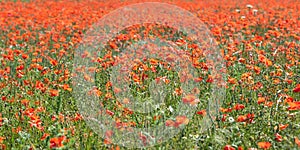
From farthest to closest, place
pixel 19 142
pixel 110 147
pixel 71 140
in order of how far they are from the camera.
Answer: pixel 19 142 < pixel 110 147 < pixel 71 140

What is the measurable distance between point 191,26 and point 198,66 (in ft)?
12.3

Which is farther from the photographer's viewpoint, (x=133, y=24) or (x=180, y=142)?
(x=133, y=24)

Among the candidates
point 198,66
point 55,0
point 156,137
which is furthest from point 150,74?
point 55,0

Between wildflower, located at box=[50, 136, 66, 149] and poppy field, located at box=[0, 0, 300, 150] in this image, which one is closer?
wildflower, located at box=[50, 136, 66, 149]

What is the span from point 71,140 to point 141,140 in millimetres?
524

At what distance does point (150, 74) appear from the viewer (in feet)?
19.2

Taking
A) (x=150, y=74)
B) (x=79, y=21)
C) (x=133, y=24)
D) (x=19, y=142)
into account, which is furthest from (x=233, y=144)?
(x=79, y=21)

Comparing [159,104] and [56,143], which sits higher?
[56,143]

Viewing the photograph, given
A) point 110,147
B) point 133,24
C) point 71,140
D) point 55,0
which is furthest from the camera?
point 55,0

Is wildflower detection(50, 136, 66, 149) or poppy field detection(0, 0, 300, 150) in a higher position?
wildflower detection(50, 136, 66, 149)

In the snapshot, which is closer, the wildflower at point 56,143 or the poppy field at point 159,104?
the wildflower at point 56,143

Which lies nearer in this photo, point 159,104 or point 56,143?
point 56,143

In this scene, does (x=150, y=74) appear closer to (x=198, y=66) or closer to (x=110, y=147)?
(x=198, y=66)

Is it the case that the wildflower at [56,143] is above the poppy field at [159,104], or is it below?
above
